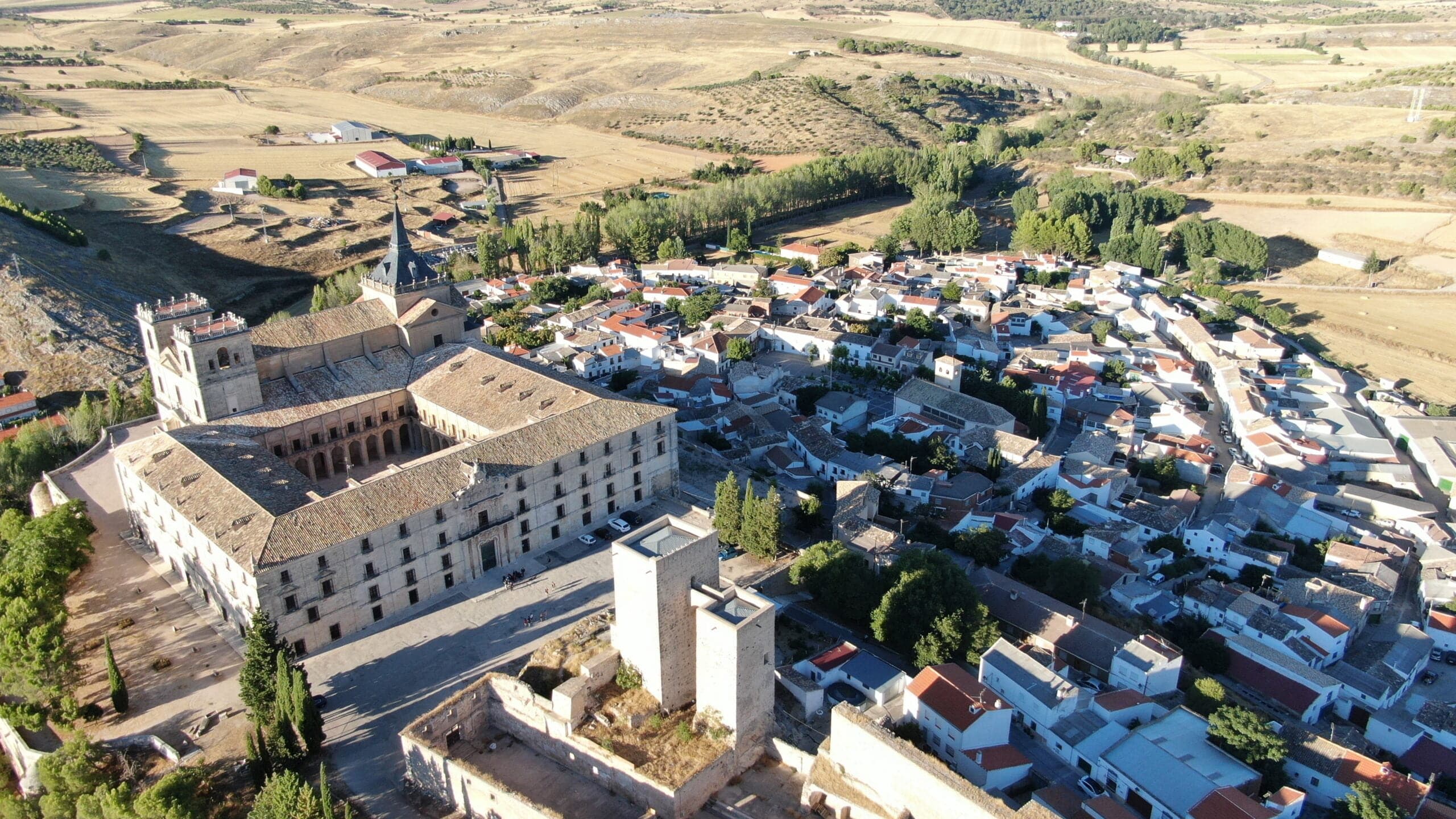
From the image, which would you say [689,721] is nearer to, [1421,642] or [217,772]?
[217,772]

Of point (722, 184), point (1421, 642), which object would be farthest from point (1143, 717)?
point (722, 184)

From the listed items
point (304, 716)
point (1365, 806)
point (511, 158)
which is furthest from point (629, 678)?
point (511, 158)

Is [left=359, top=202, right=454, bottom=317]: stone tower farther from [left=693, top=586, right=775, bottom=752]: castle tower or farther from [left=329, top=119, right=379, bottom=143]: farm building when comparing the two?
[left=329, top=119, right=379, bottom=143]: farm building

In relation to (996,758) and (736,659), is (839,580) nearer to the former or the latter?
(996,758)

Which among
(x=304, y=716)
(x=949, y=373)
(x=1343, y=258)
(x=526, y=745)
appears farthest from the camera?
(x=1343, y=258)

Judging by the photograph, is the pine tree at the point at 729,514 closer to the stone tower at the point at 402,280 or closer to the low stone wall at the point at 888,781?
the low stone wall at the point at 888,781

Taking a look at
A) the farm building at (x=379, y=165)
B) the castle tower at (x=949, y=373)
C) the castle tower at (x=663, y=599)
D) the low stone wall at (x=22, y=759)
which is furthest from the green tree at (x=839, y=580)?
the farm building at (x=379, y=165)
